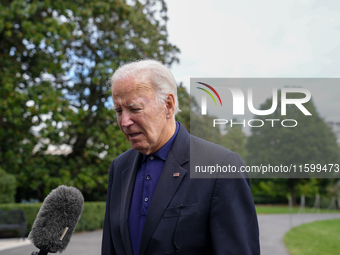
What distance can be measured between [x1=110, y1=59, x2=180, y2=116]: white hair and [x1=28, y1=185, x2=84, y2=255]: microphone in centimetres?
75

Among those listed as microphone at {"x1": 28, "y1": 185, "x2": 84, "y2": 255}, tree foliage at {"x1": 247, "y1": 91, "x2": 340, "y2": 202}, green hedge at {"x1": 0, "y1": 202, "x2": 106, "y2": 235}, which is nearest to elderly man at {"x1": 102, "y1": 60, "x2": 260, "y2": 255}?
microphone at {"x1": 28, "y1": 185, "x2": 84, "y2": 255}

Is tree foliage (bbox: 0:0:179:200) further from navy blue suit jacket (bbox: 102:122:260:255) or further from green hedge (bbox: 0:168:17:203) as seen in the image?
navy blue suit jacket (bbox: 102:122:260:255)

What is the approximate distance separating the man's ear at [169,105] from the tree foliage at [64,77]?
11.2 m

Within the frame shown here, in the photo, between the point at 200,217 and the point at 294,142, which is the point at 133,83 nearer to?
the point at 200,217

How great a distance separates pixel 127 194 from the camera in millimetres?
2467

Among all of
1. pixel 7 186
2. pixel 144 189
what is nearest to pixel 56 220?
pixel 144 189

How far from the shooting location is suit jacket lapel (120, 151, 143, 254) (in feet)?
7.61

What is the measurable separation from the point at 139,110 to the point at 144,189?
1.58ft

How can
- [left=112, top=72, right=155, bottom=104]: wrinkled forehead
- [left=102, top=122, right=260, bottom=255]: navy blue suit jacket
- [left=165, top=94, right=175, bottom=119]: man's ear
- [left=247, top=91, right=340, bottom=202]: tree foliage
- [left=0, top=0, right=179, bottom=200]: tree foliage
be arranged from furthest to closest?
[left=0, top=0, right=179, bottom=200]: tree foliage → [left=247, top=91, right=340, bottom=202]: tree foliage → [left=165, top=94, right=175, bottom=119]: man's ear → [left=112, top=72, right=155, bottom=104]: wrinkled forehead → [left=102, top=122, right=260, bottom=255]: navy blue suit jacket

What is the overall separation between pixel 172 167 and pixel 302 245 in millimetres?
14182

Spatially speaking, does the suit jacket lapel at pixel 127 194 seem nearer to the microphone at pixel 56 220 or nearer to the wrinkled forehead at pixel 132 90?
the microphone at pixel 56 220

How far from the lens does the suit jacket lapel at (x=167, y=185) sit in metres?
2.19

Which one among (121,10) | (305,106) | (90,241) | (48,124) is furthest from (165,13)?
(305,106)

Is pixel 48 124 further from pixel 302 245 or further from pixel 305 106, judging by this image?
pixel 305 106
